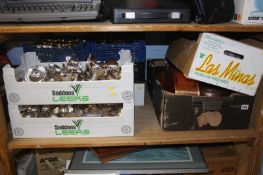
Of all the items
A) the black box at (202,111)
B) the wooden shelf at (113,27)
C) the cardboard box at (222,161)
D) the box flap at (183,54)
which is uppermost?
the wooden shelf at (113,27)

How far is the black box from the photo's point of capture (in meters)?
0.88

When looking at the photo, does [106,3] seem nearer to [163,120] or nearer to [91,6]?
[91,6]

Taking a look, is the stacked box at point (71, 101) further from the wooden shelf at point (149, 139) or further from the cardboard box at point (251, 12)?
the cardboard box at point (251, 12)

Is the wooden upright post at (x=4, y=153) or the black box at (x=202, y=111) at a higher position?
the black box at (x=202, y=111)

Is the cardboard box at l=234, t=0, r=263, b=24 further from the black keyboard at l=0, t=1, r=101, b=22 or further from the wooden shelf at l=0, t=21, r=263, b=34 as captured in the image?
the black keyboard at l=0, t=1, r=101, b=22

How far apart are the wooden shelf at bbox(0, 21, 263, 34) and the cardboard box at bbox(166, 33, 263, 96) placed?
0.13ft

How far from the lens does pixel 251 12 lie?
30.3 inches

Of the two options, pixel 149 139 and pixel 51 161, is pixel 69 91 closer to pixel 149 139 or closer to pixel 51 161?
pixel 149 139

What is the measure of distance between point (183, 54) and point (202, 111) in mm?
218

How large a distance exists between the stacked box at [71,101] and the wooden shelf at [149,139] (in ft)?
0.07

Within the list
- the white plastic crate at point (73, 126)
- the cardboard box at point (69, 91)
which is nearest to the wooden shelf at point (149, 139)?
the white plastic crate at point (73, 126)

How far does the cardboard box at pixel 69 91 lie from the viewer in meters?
0.81

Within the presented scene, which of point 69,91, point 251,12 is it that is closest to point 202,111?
point 251,12

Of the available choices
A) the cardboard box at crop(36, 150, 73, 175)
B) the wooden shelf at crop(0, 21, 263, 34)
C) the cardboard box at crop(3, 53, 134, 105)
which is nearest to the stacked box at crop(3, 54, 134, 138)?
the cardboard box at crop(3, 53, 134, 105)
